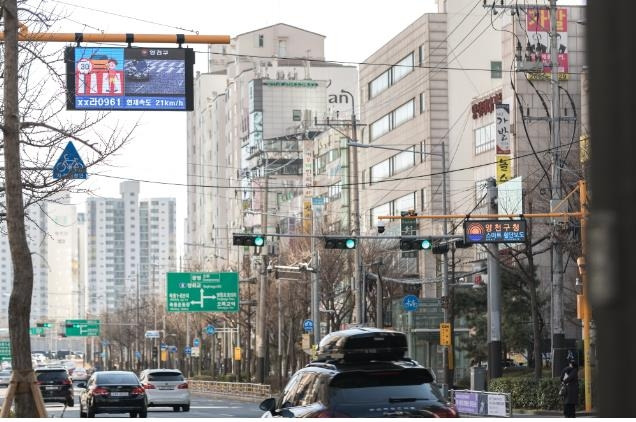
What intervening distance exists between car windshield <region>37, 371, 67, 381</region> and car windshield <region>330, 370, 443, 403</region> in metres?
38.8

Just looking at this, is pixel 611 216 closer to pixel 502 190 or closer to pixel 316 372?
pixel 316 372

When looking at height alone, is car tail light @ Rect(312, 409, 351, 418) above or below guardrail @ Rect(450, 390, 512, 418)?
above

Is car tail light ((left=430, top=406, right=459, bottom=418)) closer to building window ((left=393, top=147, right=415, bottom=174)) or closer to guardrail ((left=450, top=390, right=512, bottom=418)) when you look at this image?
guardrail ((left=450, top=390, right=512, bottom=418))

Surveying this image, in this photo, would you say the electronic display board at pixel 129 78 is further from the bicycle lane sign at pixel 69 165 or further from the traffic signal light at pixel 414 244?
the traffic signal light at pixel 414 244

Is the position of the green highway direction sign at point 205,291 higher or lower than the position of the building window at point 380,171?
lower

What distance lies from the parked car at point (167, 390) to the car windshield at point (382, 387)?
34818mm

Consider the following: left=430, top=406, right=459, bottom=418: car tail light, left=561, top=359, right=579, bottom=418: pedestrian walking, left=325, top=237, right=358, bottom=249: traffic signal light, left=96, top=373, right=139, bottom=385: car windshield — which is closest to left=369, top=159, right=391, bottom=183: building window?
left=325, top=237, right=358, bottom=249: traffic signal light

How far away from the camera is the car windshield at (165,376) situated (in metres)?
47.9

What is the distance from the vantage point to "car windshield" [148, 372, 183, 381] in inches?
1886

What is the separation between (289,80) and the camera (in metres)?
140

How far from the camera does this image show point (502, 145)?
180 ft

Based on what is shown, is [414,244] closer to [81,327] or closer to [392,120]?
[392,120]

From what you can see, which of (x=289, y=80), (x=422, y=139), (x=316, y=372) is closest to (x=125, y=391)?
(x=316, y=372)

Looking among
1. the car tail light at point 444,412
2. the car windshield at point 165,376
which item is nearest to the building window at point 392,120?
the car windshield at point 165,376
